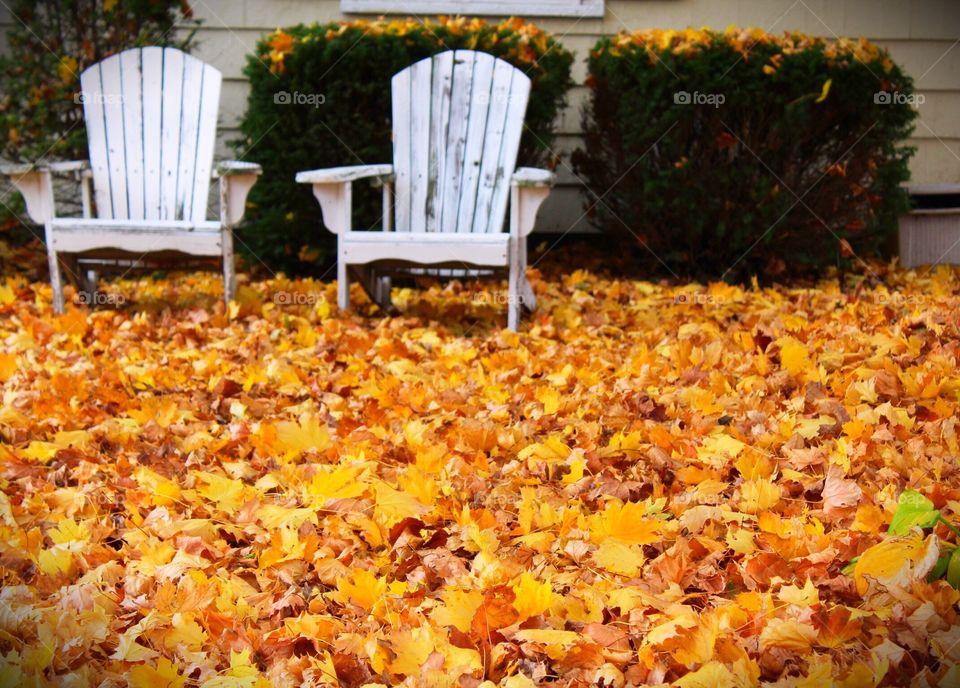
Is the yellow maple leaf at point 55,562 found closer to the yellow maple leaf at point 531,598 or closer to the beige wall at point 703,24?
the yellow maple leaf at point 531,598

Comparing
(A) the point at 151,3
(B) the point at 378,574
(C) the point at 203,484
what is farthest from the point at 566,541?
(A) the point at 151,3

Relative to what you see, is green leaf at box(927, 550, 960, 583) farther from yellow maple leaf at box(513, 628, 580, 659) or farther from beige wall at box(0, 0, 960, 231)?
beige wall at box(0, 0, 960, 231)

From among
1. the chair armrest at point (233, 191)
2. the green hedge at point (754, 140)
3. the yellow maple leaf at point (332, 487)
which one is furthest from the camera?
the green hedge at point (754, 140)

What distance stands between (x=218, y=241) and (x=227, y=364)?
3.91 feet

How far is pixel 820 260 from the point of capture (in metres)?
5.18

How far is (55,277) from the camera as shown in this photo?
4.62 metres

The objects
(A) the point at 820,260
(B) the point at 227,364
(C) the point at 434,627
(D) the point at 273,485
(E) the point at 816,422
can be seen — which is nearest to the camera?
(C) the point at 434,627

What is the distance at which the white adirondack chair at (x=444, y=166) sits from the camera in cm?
443

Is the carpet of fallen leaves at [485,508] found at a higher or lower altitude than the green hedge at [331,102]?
lower

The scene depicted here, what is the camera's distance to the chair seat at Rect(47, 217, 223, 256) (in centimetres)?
449

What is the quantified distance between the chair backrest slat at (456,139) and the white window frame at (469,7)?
1759 mm

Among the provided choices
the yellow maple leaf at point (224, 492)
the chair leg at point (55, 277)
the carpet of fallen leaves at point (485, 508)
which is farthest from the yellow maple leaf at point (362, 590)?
the chair leg at point (55, 277)

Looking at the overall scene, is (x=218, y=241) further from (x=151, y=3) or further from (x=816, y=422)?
(x=816, y=422)

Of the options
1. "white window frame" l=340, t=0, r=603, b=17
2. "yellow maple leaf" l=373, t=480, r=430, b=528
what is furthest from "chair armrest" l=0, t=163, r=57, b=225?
"yellow maple leaf" l=373, t=480, r=430, b=528
